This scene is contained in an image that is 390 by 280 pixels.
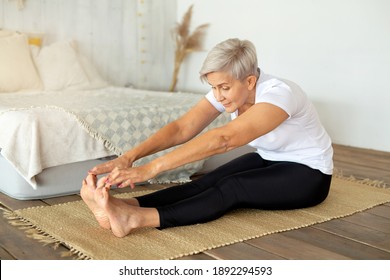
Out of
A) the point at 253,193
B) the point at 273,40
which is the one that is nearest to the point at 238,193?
the point at 253,193

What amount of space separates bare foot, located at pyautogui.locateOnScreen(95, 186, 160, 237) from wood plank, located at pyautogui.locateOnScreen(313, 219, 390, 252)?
77 centimetres

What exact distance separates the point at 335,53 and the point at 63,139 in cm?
274

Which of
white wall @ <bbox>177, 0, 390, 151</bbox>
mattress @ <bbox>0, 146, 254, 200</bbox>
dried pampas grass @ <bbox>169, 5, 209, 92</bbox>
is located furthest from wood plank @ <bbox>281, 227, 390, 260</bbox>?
dried pampas grass @ <bbox>169, 5, 209, 92</bbox>

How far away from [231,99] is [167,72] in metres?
3.91

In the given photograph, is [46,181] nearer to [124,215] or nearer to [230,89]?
[124,215]

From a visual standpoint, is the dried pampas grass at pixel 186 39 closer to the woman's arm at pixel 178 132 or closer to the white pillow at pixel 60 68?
the white pillow at pixel 60 68

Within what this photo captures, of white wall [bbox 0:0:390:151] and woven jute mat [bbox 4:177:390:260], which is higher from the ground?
white wall [bbox 0:0:390:151]

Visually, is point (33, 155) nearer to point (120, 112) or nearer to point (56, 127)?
point (56, 127)

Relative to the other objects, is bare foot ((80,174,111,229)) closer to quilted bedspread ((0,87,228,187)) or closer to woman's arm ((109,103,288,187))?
woman's arm ((109,103,288,187))

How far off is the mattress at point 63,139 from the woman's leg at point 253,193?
86 cm

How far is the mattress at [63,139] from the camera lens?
264 cm

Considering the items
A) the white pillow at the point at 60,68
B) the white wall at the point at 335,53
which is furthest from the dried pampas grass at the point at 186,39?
the white pillow at the point at 60,68

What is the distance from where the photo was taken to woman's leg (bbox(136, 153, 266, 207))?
225 cm
